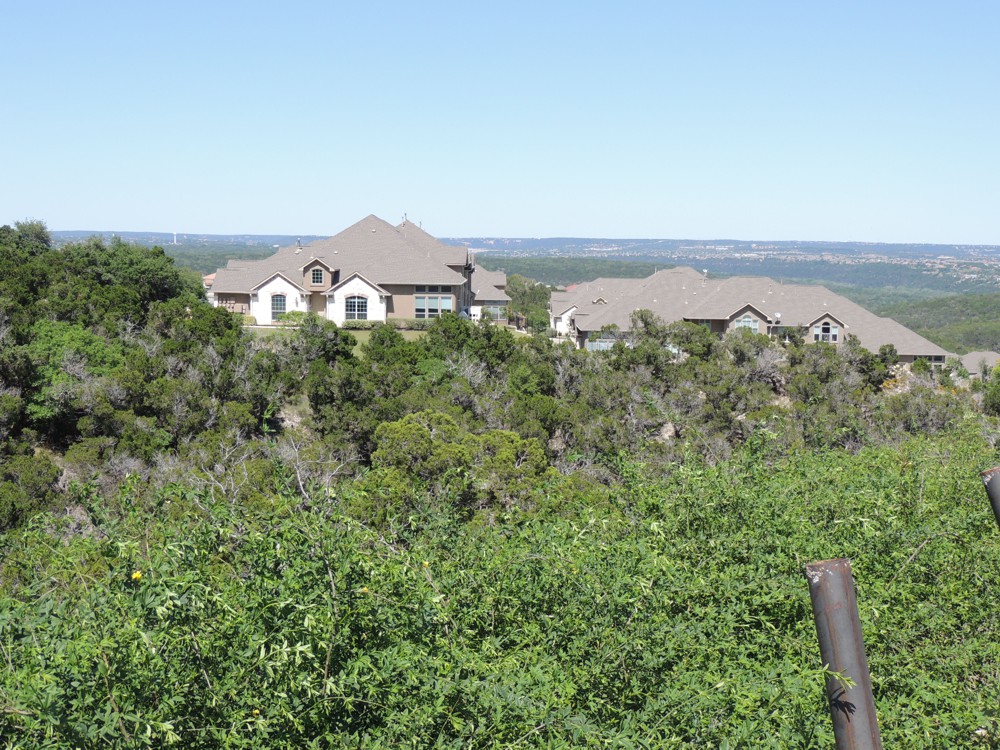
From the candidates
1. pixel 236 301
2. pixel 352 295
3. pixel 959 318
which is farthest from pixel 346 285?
pixel 959 318

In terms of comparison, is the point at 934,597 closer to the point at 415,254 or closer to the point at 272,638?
the point at 272,638

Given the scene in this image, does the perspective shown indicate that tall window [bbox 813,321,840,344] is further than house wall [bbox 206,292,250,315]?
No

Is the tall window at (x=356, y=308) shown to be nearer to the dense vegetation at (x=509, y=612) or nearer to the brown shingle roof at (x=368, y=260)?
the brown shingle roof at (x=368, y=260)

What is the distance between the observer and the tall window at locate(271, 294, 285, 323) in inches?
1694

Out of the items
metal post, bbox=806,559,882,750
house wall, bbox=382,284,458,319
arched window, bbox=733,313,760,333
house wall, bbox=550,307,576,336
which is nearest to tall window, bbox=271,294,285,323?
house wall, bbox=382,284,458,319

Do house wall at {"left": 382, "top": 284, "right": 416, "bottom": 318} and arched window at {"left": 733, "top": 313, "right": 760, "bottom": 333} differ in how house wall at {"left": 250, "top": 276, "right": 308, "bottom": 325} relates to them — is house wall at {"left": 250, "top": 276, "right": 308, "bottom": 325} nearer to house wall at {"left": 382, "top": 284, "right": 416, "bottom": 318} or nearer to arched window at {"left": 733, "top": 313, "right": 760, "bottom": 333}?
house wall at {"left": 382, "top": 284, "right": 416, "bottom": 318}

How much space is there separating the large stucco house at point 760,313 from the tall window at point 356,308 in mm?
10462

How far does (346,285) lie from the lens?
42812mm

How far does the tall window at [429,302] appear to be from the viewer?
1719 inches

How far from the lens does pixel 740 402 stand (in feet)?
89.2

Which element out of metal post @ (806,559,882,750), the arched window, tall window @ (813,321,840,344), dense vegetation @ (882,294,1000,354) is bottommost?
dense vegetation @ (882,294,1000,354)

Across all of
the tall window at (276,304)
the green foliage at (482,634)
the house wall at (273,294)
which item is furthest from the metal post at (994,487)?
the tall window at (276,304)

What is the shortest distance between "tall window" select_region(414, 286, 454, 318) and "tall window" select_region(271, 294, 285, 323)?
6145mm

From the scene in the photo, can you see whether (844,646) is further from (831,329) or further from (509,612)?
(831,329)
